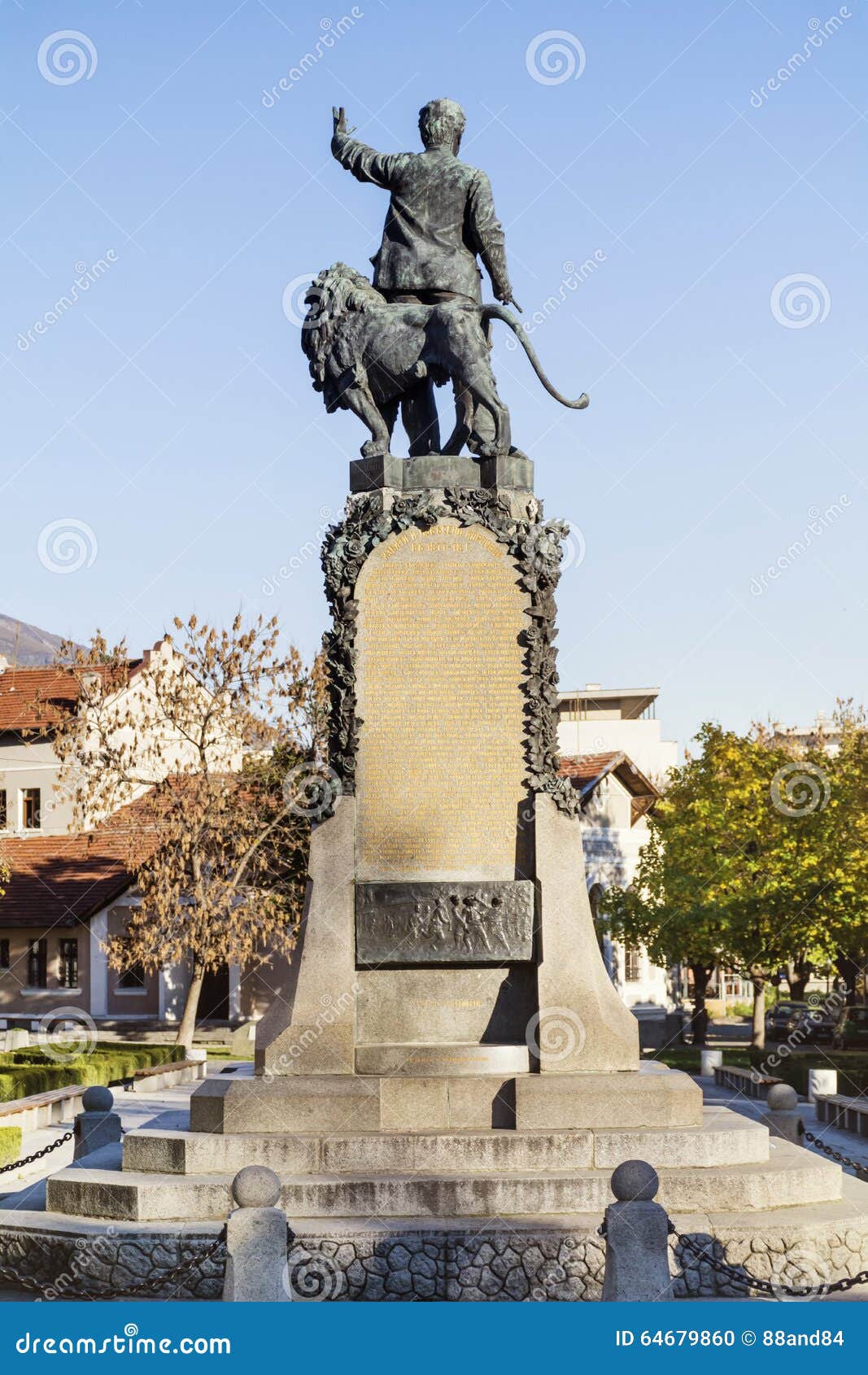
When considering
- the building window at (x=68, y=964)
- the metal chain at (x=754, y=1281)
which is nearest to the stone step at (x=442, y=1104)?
the metal chain at (x=754, y=1281)

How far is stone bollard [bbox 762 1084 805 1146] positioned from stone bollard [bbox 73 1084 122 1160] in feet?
22.9

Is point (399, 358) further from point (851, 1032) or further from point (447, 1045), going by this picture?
point (851, 1032)

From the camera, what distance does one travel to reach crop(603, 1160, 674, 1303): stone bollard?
9766 millimetres

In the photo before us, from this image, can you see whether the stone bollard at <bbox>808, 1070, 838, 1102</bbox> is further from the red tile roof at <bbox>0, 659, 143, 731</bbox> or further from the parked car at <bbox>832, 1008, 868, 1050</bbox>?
the red tile roof at <bbox>0, 659, 143, 731</bbox>

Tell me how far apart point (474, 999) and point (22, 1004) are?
39.5 meters

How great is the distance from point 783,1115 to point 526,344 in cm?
869

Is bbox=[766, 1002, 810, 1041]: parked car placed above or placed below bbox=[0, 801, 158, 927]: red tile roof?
below

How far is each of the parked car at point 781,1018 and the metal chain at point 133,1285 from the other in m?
43.3

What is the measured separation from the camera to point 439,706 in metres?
14.8

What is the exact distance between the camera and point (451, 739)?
1477 cm

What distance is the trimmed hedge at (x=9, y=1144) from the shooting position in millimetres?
22062

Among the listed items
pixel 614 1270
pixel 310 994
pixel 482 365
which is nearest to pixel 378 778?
pixel 310 994

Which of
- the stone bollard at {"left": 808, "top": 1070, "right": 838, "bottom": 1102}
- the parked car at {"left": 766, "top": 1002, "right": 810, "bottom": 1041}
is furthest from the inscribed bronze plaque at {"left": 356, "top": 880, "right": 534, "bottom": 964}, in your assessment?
the parked car at {"left": 766, "top": 1002, "right": 810, "bottom": 1041}

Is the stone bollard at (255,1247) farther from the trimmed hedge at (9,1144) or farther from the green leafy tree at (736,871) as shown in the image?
the green leafy tree at (736,871)
